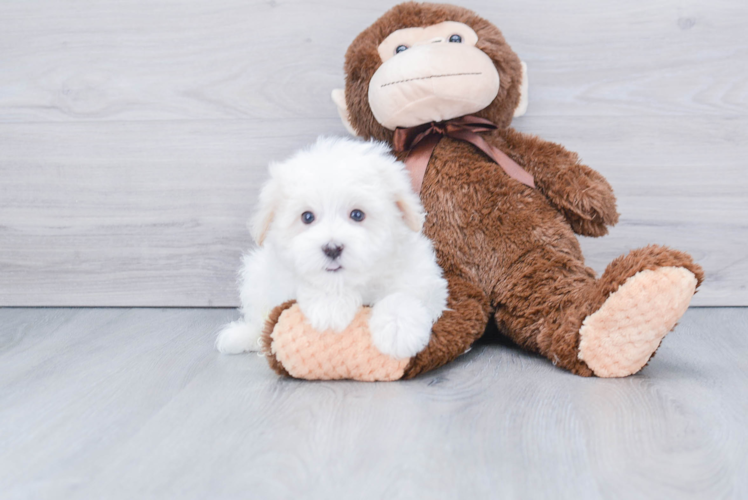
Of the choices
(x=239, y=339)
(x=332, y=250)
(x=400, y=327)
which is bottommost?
(x=239, y=339)

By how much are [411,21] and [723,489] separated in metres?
0.90

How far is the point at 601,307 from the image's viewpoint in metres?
0.86

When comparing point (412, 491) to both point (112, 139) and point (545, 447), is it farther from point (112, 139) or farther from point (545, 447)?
point (112, 139)

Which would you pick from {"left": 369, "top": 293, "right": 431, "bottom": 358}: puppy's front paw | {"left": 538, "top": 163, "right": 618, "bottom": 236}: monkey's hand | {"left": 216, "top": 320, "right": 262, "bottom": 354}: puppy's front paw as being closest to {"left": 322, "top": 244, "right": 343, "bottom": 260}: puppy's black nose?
{"left": 369, "top": 293, "right": 431, "bottom": 358}: puppy's front paw

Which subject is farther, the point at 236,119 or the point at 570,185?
the point at 236,119

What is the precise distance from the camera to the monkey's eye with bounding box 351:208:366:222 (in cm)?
88

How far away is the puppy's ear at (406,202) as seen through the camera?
916 millimetres

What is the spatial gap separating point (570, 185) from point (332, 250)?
47 centimetres

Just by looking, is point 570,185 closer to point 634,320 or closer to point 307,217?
point 634,320

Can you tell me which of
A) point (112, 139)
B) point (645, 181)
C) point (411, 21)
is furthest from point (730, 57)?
point (112, 139)

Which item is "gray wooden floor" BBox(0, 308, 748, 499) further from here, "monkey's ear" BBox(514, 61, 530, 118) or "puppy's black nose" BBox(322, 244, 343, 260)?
"monkey's ear" BBox(514, 61, 530, 118)

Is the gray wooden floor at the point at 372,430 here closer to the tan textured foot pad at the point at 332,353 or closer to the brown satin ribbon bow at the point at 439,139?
the tan textured foot pad at the point at 332,353

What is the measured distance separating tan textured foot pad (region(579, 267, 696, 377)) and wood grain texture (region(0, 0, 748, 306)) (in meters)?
0.54

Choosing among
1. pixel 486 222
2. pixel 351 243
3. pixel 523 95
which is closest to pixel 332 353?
pixel 351 243
